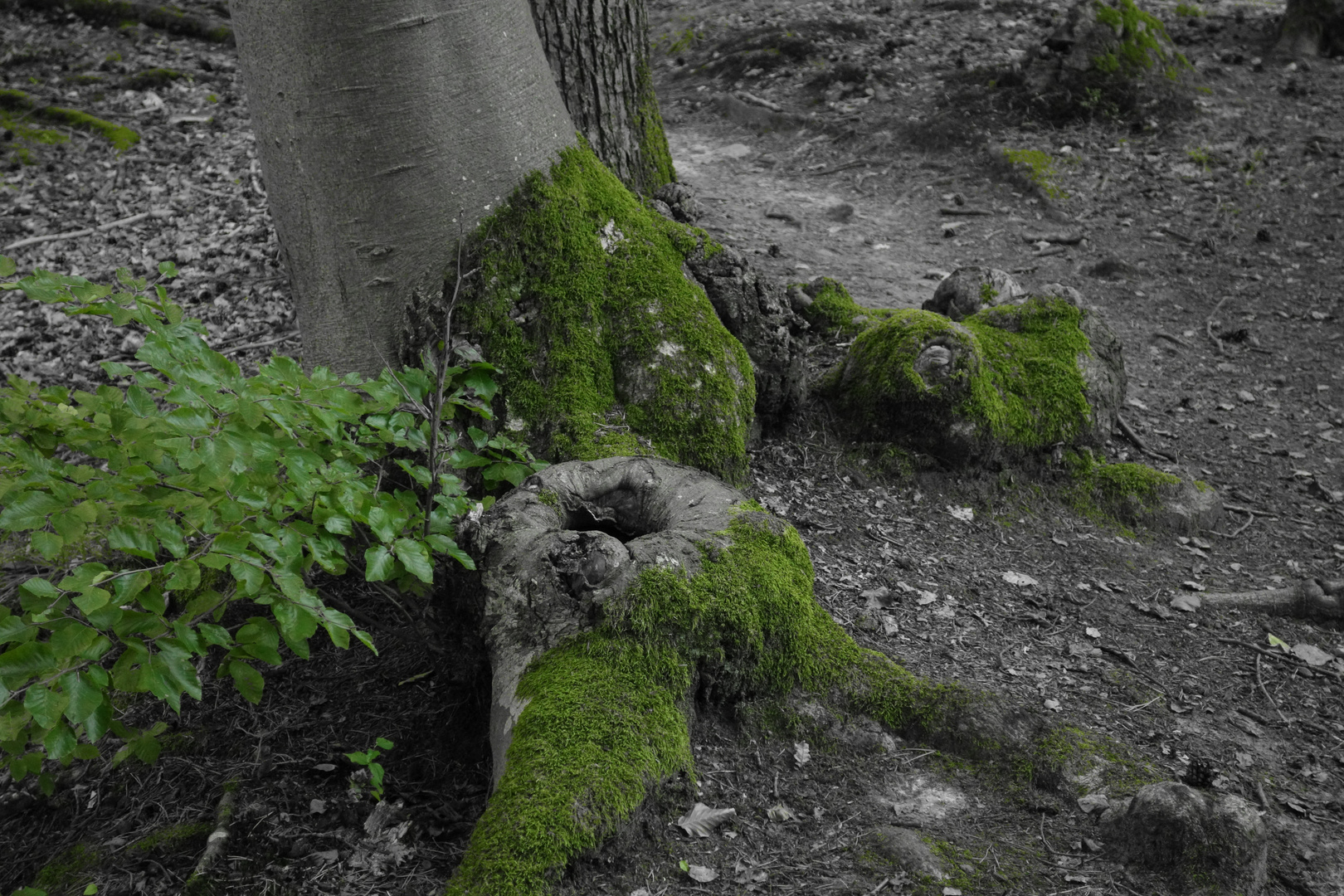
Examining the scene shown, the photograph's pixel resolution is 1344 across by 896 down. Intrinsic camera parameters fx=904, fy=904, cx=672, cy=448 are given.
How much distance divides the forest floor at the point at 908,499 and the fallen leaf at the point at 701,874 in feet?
0.06

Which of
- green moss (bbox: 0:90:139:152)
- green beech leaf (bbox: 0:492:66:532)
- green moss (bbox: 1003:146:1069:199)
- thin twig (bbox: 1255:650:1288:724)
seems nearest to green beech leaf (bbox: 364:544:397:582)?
green beech leaf (bbox: 0:492:66:532)

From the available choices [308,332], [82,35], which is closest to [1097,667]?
[308,332]

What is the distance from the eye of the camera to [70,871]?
2.70 meters

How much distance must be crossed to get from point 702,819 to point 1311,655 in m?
2.74

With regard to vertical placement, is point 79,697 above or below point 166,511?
below

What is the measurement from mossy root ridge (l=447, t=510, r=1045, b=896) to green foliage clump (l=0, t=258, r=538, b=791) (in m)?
0.51

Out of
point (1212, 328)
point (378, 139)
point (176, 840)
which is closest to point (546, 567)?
point (176, 840)

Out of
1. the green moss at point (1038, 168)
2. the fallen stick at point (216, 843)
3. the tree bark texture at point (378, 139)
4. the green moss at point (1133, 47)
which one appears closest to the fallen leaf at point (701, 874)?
the fallen stick at point (216, 843)

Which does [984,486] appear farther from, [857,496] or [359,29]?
[359,29]

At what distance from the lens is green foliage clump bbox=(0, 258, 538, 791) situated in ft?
6.91

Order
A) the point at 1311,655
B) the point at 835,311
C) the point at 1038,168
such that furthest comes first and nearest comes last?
1. the point at 1038,168
2. the point at 835,311
3. the point at 1311,655

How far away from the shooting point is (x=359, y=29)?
10.9ft

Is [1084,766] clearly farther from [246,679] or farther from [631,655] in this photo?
[246,679]

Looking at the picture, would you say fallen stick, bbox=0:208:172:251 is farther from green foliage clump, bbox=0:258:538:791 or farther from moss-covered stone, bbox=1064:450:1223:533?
moss-covered stone, bbox=1064:450:1223:533
